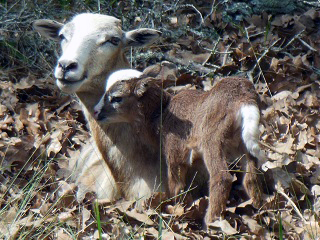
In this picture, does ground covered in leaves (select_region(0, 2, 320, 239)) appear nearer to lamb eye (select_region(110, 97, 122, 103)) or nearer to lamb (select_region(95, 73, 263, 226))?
lamb (select_region(95, 73, 263, 226))

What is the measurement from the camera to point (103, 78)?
19.6 ft

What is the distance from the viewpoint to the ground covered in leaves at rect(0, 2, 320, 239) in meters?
5.35

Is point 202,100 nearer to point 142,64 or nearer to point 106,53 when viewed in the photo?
point 106,53

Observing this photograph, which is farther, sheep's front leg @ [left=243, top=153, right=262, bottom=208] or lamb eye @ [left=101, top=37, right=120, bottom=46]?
lamb eye @ [left=101, top=37, right=120, bottom=46]

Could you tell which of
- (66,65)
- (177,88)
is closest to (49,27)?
(66,65)

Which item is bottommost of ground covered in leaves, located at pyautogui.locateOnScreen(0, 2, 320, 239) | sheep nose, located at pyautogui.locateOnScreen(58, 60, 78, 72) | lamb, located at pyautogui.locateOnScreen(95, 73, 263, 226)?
ground covered in leaves, located at pyautogui.locateOnScreen(0, 2, 320, 239)

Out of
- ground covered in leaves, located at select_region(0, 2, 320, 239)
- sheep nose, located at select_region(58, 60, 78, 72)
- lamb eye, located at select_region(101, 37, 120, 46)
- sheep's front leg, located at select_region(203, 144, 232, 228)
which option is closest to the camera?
sheep's front leg, located at select_region(203, 144, 232, 228)

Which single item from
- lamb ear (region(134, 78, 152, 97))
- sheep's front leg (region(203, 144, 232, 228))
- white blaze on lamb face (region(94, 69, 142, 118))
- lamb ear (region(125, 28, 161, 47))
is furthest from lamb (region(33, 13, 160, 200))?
sheep's front leg (region(203, 144, 232, 228))

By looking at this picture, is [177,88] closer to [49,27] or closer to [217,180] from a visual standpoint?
[49,27]

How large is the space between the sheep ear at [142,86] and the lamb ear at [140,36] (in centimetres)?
62

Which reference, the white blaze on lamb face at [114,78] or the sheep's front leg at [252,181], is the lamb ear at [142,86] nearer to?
the white blaze on lamb face at [114,78]

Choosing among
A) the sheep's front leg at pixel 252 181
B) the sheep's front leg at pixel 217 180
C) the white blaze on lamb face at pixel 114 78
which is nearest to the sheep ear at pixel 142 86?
the white blaze on lamb face at pixel 114 78

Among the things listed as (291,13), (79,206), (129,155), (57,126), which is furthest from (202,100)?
(291,13)

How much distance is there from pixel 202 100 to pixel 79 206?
1373 mm
